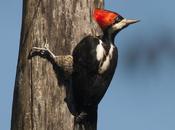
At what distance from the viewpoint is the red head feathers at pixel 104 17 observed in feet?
18.7

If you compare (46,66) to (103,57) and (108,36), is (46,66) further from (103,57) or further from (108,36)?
(108,36)

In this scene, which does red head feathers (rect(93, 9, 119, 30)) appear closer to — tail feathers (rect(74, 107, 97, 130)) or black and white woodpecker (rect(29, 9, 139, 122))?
black and white woodpecker (rect(29, 9, 139, 122))

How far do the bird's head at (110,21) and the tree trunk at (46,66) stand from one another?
0.11 meters

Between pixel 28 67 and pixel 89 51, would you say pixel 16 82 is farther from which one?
pixel 89 51

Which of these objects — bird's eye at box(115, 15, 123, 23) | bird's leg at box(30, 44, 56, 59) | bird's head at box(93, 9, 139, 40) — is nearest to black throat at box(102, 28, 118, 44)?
bird's head at box(93, 9, 139, 40)

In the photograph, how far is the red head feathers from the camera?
225 inches

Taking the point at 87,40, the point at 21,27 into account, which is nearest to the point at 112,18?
the point at 87,40

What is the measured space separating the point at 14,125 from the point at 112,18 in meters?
1.27

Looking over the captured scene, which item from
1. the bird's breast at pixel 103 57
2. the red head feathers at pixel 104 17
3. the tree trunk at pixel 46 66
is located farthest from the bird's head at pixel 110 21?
the bird's breast at pixel 103 57

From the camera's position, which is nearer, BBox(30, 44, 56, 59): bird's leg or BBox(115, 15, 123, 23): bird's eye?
BBox(30, 44, 56, 59): bird's leg

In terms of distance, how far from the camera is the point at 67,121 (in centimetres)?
526

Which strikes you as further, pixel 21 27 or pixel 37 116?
pixel 21 27

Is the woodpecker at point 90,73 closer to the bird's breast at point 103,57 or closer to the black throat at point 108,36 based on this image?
the bird's breast at point 103,57

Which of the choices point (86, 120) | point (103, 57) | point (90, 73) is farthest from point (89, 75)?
point (86, 120)
